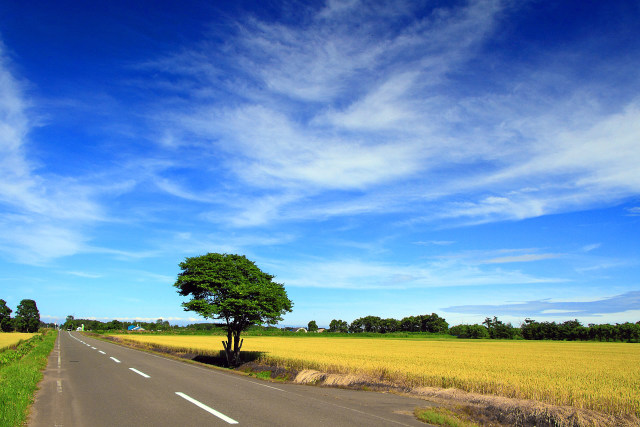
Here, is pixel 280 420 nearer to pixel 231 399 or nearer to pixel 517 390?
pixel 231 399

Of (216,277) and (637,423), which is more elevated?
(216,277)

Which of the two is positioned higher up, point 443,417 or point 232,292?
point 232,292

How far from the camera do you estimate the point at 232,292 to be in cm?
2539

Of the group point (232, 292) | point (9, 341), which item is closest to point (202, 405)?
point (232, 292)

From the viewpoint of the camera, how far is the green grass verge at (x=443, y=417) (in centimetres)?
918

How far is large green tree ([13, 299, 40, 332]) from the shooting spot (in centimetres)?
14550

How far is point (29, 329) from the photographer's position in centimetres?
14975

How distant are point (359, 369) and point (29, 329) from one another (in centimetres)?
17943

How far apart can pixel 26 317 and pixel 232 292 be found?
168 meters

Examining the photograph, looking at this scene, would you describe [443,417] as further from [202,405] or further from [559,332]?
[559,332]

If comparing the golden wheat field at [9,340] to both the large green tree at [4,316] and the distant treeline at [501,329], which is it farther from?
the large green tree at [4,316]

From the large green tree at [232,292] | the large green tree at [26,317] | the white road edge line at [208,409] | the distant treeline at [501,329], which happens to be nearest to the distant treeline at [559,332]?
the distant treeline at [501,329]

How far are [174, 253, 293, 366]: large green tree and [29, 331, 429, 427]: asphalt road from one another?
959 centimetres

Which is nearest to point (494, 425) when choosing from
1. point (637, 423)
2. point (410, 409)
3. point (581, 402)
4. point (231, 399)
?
point (410, 409)
